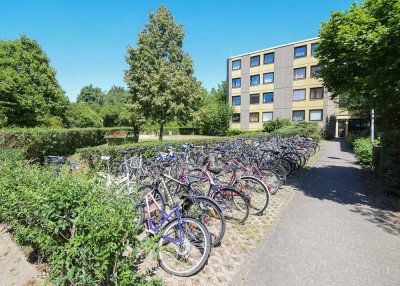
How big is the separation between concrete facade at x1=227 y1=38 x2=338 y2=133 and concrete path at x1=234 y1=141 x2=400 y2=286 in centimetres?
2408

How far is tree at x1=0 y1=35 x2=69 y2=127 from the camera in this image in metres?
17.1

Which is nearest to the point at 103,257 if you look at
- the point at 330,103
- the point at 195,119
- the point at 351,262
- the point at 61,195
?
the point at 61,195

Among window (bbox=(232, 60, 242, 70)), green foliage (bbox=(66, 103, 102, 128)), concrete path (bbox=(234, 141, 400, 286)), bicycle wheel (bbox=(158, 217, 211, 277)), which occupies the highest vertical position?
window (bbox=(232, 60, 242, 70))

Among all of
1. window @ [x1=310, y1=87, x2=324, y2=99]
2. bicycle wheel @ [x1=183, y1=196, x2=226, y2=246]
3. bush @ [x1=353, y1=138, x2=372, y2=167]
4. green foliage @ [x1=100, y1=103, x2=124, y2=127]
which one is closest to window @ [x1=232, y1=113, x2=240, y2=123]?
window @ [x1=310, y1=87, x2=324, y2=99]

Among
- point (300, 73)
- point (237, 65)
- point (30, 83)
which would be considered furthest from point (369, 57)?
point (237, 65)

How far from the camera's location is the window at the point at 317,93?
1109 inches

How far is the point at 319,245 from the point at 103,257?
3444mm

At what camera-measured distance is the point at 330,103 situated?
2834 cm

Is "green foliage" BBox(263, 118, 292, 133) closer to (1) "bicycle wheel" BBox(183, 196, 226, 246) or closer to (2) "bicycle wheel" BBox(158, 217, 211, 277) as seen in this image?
(1) "bicycle wheel" BBox(183, 196, 226, 246)

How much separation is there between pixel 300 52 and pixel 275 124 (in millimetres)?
9190

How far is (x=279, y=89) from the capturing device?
31.2 meters

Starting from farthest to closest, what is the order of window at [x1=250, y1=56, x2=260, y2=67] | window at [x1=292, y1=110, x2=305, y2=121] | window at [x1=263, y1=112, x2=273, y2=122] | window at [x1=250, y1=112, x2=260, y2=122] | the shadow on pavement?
window at [x1=250, y1=112, x2=260, y2=122] < window at [x1=250, y1=56, x2=260, y2=67] < window at [x1=263, y1=112, x2=273, y2=122] < window at [x1=292, y1=110, x2=305, y2=121] < the shadow on pavement

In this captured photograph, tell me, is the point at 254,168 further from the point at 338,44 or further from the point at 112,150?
the point at 112,150

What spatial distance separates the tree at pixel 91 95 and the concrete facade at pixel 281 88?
6377 cm
